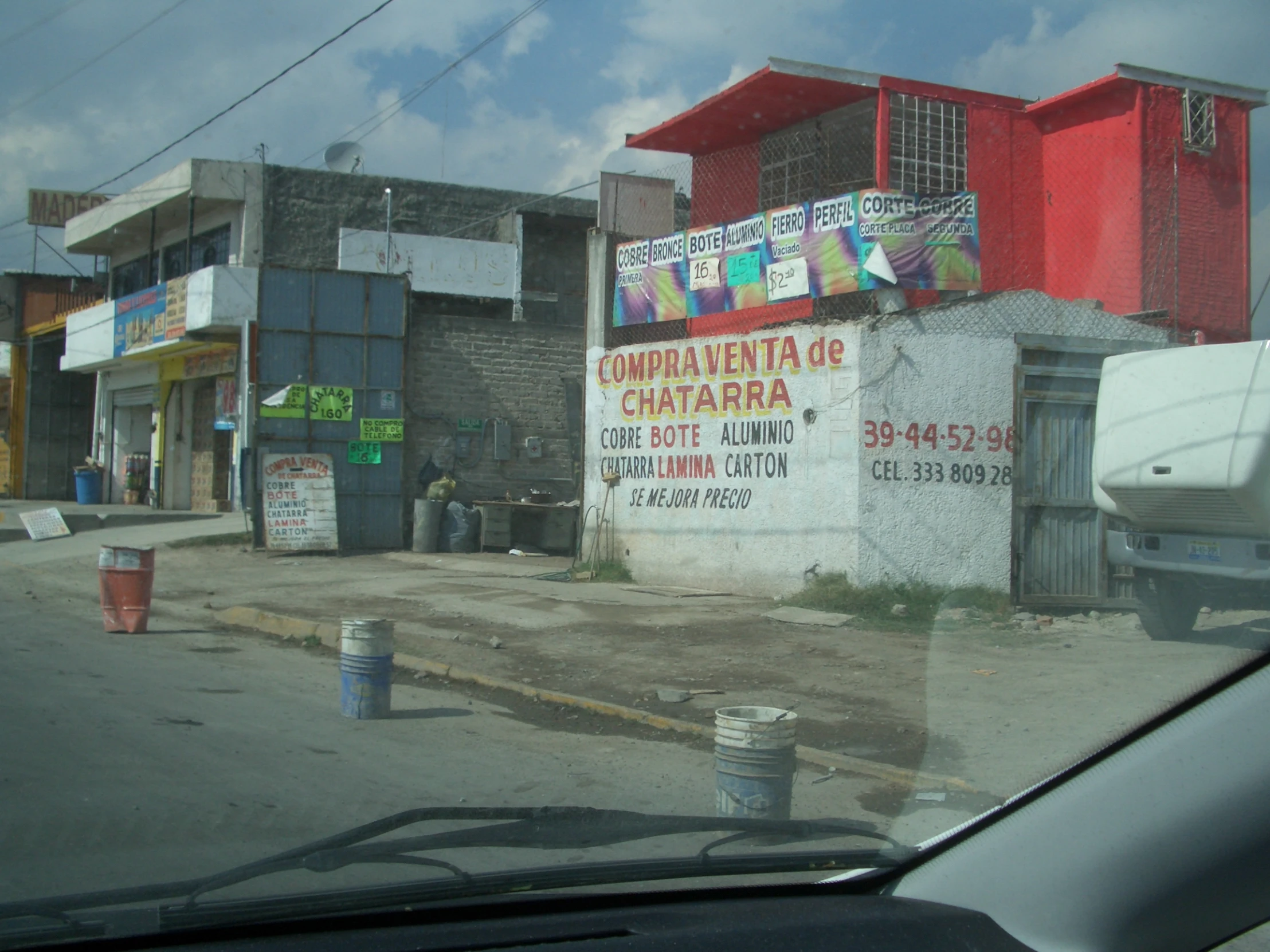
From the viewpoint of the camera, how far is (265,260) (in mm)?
25609

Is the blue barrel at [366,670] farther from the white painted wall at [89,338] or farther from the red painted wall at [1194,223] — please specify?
the white painted wall at [89,338]

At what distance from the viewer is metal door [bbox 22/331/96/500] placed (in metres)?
33.7

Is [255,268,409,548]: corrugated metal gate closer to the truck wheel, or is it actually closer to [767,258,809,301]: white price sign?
[767,258,809,301]: white price sign

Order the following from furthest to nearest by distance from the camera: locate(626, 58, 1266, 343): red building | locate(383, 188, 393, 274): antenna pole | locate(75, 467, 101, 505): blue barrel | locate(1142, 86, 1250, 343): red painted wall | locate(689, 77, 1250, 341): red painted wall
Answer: locate(75, 467, 101, 505): blue barrel
locate(383, 188, 393, 274): antenna pole
locate(626, 58, 1266, 343): red building
locate(689, 77, 1250, 341): red painted wall
locate(1142, 86, 1250, 343): red painted wall

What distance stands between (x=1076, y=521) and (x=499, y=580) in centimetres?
699

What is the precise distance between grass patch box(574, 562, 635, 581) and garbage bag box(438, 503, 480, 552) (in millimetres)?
4227


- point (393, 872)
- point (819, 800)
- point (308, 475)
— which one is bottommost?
point (819, 800)

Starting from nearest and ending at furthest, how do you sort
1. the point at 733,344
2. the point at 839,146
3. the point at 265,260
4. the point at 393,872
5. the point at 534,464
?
the point at 393,872
the point at 733,344
the point at 839,146
the point at 534,464
the point at 265,260

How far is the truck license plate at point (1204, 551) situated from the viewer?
8.34m

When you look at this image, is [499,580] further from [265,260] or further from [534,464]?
[265,260]

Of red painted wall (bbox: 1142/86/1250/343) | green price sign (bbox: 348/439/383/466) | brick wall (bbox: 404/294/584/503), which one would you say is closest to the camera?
red painted wall (bbox: 1142/86/1250/343)

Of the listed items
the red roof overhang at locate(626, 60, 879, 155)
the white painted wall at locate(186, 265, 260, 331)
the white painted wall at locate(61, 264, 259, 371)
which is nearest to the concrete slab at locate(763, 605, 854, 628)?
the red roof overhang at locate(626, 60, 879, 155)

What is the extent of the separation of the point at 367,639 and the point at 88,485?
25441mm

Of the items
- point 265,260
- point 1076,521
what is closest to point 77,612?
Answer: point 1076,521
